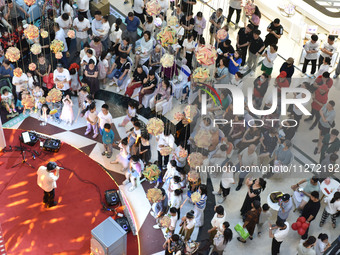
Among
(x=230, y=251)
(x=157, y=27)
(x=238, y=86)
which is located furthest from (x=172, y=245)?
(x=157, y=27)

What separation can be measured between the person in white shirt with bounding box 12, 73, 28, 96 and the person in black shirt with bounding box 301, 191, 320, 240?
631cm

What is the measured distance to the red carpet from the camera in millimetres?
9648

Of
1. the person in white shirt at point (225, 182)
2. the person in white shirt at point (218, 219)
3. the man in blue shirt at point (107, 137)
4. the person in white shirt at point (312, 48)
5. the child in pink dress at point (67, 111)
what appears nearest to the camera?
the person in white shirt at point (218, 219)

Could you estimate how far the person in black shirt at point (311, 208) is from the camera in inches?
Answer: 370

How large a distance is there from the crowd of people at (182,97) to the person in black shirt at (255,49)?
26 millimetres

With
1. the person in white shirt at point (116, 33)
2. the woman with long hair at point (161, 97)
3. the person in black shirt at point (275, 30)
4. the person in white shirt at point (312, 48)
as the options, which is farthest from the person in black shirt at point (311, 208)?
the person in white shirt at point (116, 33)

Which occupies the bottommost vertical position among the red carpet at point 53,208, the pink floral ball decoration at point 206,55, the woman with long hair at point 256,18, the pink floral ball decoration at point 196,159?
the red carpet at point 53,208

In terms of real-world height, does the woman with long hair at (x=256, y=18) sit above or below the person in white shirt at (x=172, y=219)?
above

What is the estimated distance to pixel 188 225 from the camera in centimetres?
916

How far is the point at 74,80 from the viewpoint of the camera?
1234cm

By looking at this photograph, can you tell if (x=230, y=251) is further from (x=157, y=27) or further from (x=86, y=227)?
(x=157, y=27)

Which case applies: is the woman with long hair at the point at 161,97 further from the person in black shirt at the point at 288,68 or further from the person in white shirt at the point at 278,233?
the person in white shirt at the point at 278,233

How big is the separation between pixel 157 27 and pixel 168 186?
438 cm

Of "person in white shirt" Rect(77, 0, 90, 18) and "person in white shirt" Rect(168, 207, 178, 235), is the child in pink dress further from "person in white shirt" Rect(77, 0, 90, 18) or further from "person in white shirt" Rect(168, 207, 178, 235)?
"person in white shirt" Rect(168, 207, 178, 235)
